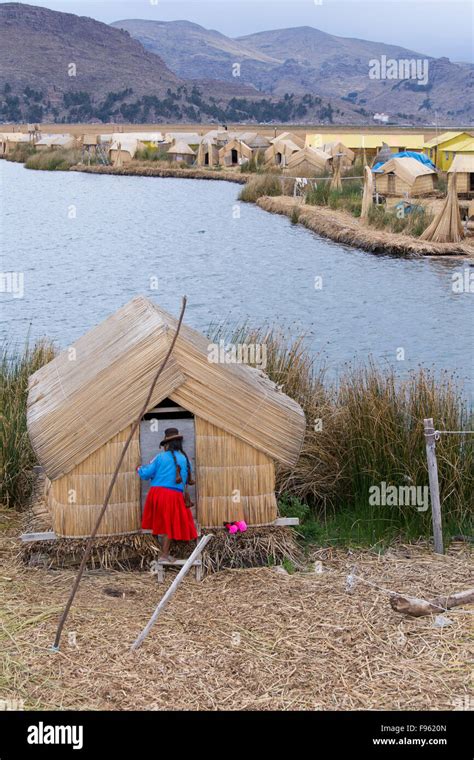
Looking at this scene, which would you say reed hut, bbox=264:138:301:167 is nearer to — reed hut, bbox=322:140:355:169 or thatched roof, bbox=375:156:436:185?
reed hut, bbox=322:140:355:169

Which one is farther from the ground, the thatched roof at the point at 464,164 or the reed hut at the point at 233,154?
the reed hut at the point at 233,154

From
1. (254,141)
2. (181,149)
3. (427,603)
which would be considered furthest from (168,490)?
(181,149)

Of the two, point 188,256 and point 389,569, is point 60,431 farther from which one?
point 188,256

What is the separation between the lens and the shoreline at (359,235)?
90.2ft

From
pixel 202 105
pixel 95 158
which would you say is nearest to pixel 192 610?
pixel 95 158

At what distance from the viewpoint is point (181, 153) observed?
63188 millimetres

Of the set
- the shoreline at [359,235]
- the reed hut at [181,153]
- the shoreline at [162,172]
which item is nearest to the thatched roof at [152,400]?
the shoreline at [359,235]

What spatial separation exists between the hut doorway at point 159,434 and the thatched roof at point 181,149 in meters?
58.2

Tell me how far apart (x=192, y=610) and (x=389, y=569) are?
1358mm

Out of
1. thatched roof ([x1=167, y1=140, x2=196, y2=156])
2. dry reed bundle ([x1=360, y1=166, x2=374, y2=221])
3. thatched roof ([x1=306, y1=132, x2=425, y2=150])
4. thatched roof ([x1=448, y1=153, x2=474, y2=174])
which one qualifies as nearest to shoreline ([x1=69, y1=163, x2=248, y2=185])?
thatched roof ([x1=167, y1=140, x2=196, y2=156])

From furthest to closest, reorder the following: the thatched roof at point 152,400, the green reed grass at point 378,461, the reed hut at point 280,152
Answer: the reed hut at point 280,152
the green reed grass at point 378,461
the thatched roof at point 152,400

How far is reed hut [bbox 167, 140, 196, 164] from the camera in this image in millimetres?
63188

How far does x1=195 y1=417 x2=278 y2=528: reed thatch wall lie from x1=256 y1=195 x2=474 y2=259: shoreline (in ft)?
71.4

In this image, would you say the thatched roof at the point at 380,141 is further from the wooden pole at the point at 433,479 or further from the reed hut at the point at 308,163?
the wooden pole at the point at 433,479
